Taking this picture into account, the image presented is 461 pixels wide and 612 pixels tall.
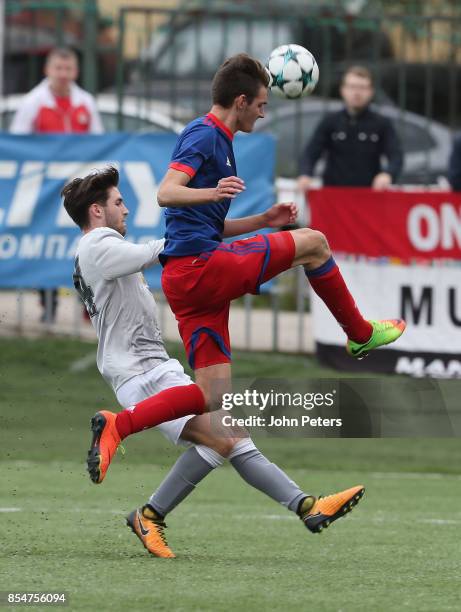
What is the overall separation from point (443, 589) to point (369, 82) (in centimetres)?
744

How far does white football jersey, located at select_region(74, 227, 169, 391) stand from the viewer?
7.45 metres

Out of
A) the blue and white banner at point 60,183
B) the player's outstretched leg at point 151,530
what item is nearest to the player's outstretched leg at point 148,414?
the player's outstretched leg at point 151,530

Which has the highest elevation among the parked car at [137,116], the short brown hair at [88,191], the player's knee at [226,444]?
the short brown hair at [88,191]

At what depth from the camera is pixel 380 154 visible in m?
13.6

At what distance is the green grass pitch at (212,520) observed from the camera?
6512mm

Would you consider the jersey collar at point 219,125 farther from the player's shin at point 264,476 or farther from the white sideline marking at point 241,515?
the white sideline marking at point 241,515

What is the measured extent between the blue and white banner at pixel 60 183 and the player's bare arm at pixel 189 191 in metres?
6.19

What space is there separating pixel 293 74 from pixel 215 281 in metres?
1.30

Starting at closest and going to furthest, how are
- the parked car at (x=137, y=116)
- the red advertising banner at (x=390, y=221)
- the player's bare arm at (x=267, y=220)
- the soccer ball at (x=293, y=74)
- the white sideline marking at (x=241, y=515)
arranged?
the player's bare arm at (x=267, y=220) → the soccer ball at (x=293, y=74) → the white sideline marking at (x=241, y=515) → the red advertising banner at (x=390, y=221) → the parked car at (x=137, y=116)

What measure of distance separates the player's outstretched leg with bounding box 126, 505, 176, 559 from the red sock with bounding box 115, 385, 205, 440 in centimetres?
55

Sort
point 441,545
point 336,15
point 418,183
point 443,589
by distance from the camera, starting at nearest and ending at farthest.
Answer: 1. point 443,589
2. point 441,545
3. point 336,15
4. point 418,183

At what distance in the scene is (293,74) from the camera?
7.88m

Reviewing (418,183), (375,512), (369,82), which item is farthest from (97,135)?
(375,512)

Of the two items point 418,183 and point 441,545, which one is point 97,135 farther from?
point 441,545
